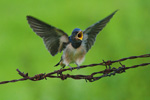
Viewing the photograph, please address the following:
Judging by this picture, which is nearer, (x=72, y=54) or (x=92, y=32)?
(x=72, y=54)

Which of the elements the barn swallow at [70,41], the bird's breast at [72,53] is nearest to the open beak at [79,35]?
the barn swallow at [70,41]

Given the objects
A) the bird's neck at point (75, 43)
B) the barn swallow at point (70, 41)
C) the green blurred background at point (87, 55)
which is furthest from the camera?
the green blurred background at point (87, 55)

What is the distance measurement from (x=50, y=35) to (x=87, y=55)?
4.12 meters

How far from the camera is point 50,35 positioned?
457 centimetres

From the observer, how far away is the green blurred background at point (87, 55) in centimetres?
705

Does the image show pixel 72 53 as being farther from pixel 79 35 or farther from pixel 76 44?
pixel 79 35

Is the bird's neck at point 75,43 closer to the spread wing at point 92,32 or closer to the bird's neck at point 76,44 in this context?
the bird's neck at point 76,44

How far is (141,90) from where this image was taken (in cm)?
695

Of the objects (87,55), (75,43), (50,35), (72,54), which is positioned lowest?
(72,54)

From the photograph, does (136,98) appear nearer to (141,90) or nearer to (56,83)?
(141,90)

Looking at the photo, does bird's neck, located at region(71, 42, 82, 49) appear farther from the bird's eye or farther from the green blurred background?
the green blurred background

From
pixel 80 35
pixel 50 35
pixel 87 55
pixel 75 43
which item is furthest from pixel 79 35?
pixel 87 55

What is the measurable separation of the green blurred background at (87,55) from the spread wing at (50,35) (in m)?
1.95

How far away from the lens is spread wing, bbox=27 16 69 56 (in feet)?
14.4
